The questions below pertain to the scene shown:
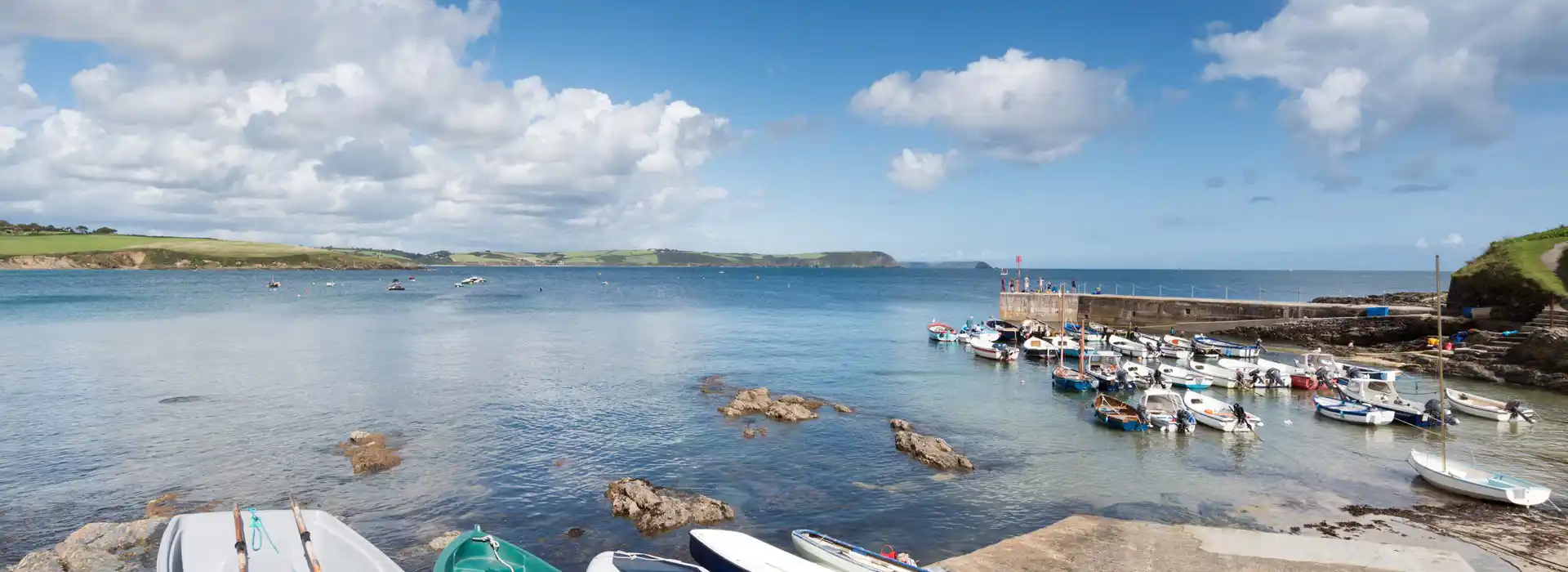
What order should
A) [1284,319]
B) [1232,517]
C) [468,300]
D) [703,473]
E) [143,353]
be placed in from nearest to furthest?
[1232,517] → [703,473] → [143,353] → [1284,319] → [468,300]

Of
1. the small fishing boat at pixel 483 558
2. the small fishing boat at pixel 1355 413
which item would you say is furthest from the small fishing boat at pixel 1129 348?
the small fishing boat at pixel 483 558

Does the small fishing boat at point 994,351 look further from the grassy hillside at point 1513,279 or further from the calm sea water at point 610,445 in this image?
the grassy hillside at point 1513,279

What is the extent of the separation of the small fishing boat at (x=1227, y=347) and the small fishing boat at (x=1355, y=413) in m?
14.5

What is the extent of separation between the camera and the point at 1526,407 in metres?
31.7

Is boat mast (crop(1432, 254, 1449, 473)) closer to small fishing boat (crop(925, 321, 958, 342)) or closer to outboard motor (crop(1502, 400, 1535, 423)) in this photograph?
outboard motor (crop(1502, 400, 1535, 423))

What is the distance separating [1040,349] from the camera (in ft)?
169

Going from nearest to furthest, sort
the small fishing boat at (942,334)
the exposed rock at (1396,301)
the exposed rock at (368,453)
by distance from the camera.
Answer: the exposed rock at (368,453)
the small fishing boat at (942,334)
the exposed rock at (1396,301)

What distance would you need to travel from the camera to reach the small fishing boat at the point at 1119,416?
1155 inches

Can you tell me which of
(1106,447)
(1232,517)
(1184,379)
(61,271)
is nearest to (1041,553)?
(1232,517)

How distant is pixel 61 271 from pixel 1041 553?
237592 millimetres

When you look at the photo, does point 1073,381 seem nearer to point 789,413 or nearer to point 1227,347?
point 789,413

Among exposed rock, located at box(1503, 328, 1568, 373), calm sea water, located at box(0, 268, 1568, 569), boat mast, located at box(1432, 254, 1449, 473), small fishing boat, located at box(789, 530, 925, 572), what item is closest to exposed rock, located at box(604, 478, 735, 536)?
calm sea water, located at box(0, 268, 1568, 569)

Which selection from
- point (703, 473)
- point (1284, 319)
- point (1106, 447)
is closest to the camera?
point (703, 473)

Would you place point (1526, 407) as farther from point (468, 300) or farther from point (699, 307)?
point (468, 300)
